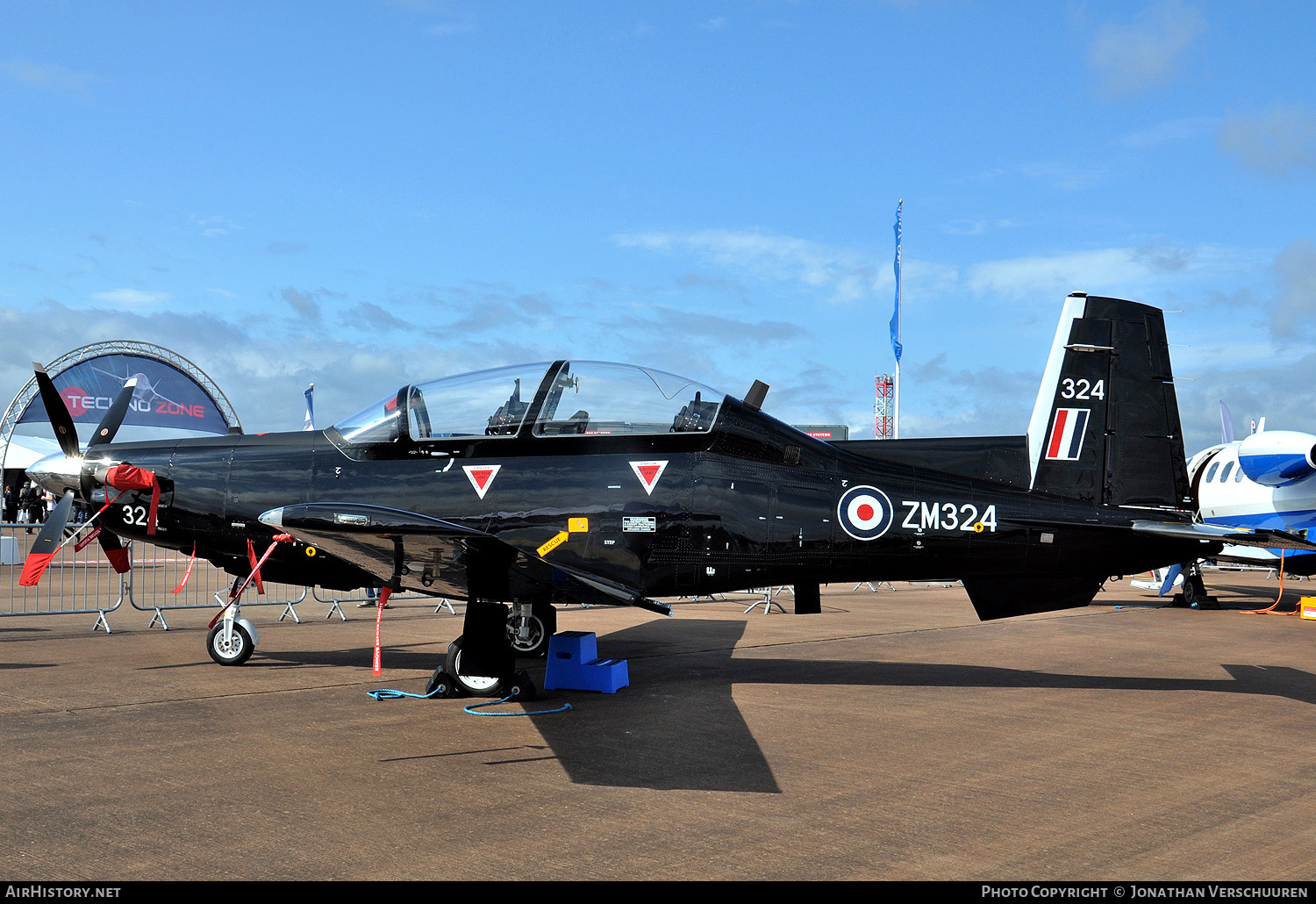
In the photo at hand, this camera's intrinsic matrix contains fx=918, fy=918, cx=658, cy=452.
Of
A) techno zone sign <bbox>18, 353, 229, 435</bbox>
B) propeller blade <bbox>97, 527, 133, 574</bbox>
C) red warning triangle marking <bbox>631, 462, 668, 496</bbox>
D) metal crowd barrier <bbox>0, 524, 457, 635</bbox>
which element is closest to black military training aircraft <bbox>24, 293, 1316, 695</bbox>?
red warning triangle marking <bbox>631, 462, 668, 496</bbox>

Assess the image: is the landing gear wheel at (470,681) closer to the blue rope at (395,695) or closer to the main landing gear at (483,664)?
the main landing gear at (483,664)

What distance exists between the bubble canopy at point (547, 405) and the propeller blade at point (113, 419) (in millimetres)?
2934

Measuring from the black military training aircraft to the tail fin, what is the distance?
0.02 metres

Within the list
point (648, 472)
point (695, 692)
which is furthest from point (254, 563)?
point (695, 692)

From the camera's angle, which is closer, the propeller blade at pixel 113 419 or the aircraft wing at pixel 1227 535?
the aircraft wing at pixel 1227 535

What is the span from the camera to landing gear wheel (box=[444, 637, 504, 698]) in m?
7.59

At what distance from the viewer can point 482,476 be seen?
787cm

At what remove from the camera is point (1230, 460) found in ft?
65.3

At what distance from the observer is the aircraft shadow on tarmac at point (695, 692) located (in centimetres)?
549

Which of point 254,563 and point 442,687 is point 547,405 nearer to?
point 442,687

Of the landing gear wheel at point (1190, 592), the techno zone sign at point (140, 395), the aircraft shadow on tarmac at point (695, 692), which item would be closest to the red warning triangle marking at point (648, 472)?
the aircraft shadow on tarmac at point (695, 692)

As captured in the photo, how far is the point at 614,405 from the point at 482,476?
1293mm

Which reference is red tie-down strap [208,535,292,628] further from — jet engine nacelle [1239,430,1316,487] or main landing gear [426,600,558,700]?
jet engine nacelle [1239,430,1316,487]
